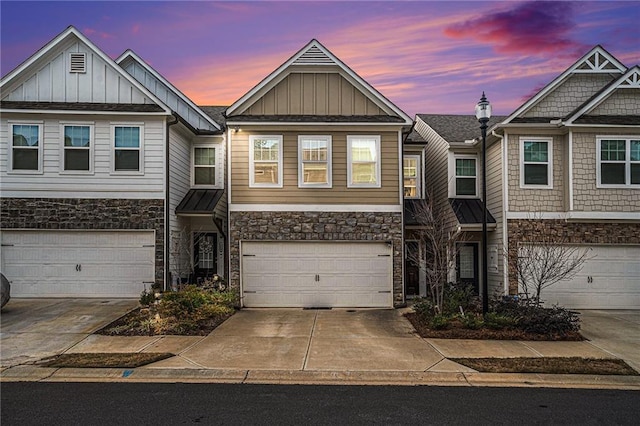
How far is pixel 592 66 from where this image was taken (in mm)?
15102

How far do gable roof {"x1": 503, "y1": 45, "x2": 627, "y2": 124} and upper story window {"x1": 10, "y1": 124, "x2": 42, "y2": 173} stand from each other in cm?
1537

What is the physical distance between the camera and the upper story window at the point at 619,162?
14.3 m

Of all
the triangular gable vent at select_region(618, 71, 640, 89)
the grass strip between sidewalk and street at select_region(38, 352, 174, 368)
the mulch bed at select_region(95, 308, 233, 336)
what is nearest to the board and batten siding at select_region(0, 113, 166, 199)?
the mulch bed at select_region(95, 308, 233, 336)

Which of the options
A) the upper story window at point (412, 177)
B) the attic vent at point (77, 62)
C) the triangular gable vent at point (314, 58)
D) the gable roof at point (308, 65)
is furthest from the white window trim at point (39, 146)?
the upper story window at point (412, 177)

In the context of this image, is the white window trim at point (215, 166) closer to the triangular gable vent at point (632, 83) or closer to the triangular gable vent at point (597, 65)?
→ the triangular gable vent at point (597, 65)

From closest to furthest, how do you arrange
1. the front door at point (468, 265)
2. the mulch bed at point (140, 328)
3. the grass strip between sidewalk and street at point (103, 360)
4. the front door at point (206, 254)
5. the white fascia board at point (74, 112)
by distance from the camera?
1. the grass strip between sidewalk and street at point (103, 360)
2. the mulch bed at point (140, 328)
3. the white fascia board at point (74, 112)
4. the front door at point (206, 254)
5. the front door at point (468, 265)

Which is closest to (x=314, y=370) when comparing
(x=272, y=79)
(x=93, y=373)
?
(x=93, y=373)

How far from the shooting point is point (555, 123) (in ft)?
46.7

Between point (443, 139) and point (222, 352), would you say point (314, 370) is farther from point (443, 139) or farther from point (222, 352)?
point (443, 139)

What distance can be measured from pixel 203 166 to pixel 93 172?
3.75m

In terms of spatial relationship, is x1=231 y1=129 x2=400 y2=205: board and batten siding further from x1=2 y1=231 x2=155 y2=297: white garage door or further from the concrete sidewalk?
the concrete sidewalk

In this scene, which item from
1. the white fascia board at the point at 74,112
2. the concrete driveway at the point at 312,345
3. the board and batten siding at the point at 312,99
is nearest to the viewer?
the concrete driveway at the point at 312,345

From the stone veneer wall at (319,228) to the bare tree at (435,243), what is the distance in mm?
806

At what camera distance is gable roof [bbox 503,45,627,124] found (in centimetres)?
1489
